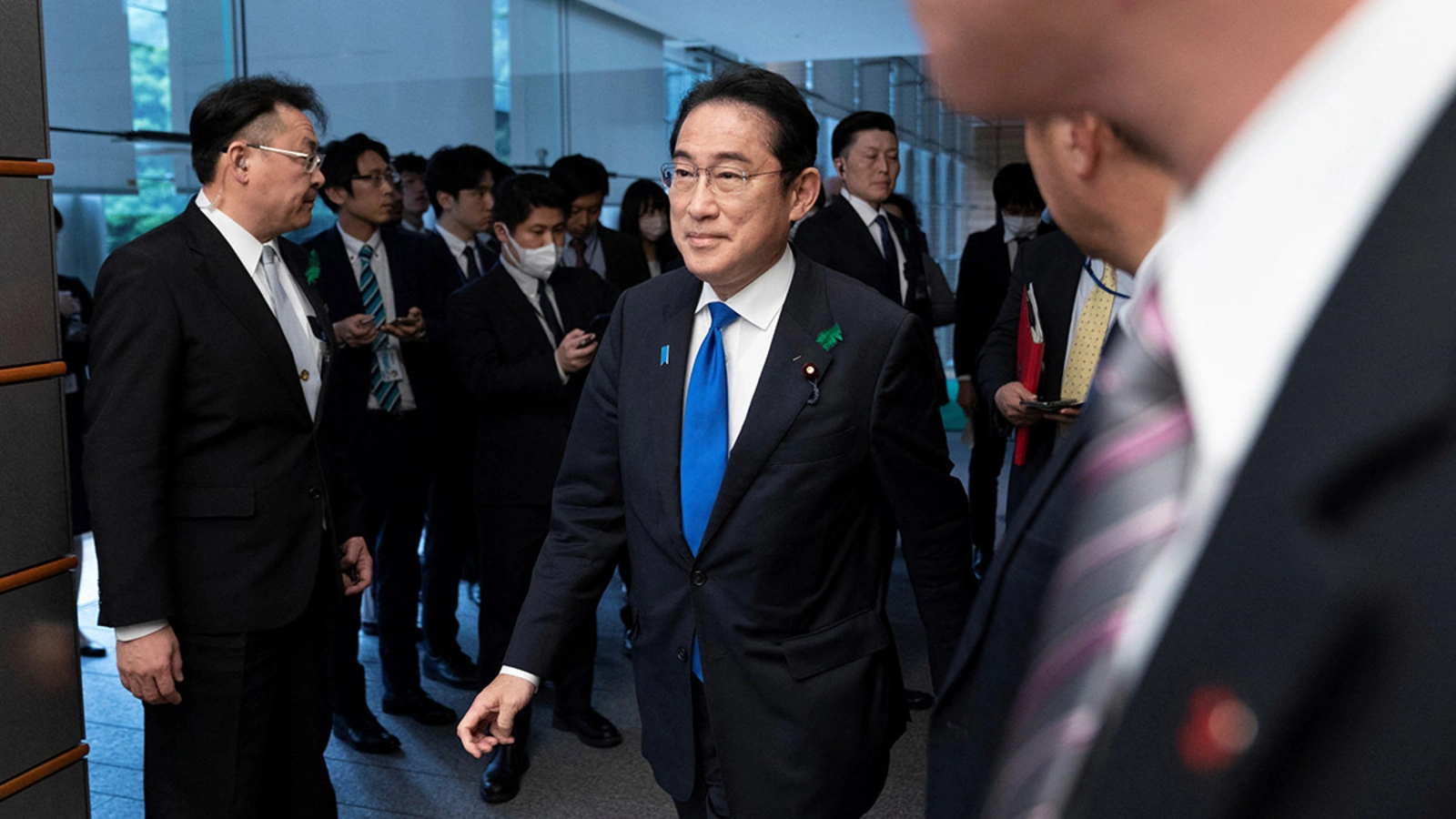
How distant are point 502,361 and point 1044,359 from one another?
1725 mm

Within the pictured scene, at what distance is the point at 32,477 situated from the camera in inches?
94.9

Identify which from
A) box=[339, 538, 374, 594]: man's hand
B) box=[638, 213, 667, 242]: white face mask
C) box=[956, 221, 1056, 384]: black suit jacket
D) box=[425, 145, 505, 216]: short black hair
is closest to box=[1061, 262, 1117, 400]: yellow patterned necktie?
box=[339, 538, 374, 594]: man's hand

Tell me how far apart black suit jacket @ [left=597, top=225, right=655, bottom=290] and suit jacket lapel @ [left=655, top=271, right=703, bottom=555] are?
3.39 meters

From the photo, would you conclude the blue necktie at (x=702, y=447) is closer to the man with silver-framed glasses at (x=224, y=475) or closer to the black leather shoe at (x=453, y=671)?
the man with silver-framed glasses at (x=224, y=475)

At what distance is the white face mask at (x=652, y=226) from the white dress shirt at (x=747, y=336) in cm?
403

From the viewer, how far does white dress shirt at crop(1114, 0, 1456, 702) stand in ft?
1.08

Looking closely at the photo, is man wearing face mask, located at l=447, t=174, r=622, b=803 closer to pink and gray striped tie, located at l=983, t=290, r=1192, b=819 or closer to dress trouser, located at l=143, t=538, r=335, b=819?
dress trouser, located at l=143, t=538, r=335, b=819

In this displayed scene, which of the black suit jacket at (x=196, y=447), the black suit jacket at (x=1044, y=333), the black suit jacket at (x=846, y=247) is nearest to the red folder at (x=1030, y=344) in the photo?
the black suit jacket at (x=1044, y=333)

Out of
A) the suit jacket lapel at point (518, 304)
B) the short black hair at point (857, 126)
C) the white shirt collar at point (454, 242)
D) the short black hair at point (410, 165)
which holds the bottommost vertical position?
the suit jacket lapel at point (518, 304)

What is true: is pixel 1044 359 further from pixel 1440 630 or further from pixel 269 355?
pixel 1440 630

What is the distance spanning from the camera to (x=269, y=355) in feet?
8.69

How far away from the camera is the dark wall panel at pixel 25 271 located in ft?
7.57

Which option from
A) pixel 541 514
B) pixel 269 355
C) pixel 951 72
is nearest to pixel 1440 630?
pixel 951 72

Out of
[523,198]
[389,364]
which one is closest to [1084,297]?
[523,198]
